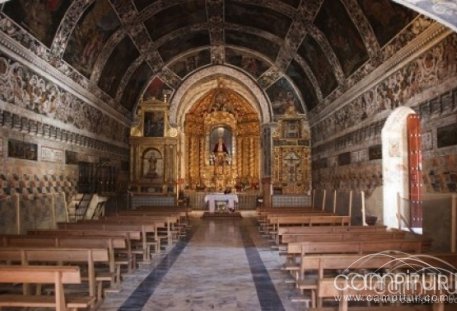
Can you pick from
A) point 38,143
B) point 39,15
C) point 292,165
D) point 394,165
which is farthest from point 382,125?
point 292,165

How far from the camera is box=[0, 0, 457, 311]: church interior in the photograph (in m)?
7.16

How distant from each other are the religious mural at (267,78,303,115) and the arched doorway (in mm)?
11078

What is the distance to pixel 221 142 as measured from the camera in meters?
30.6

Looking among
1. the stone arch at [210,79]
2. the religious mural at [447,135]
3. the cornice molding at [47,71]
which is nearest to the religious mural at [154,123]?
the stone arch at [210,79]

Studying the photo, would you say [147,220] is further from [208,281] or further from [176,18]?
[176,18]

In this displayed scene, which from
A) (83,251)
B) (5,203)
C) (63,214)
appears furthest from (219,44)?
(83,251)

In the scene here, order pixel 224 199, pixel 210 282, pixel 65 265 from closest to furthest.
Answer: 1. pixel 65 265
2. pixel 210 282
3. pixel 224 199

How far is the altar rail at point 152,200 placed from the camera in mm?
22812

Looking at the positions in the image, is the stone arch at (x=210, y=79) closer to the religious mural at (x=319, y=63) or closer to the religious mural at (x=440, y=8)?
the religious mural at (x=319, y=63)

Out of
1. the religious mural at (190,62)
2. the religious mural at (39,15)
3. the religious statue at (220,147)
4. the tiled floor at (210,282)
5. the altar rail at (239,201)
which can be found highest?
the religious mural at (190,62)

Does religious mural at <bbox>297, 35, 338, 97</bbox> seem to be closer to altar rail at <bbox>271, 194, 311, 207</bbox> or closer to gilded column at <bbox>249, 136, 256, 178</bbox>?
altar rail at <bbox>271, 194, 311, 207</bbox>

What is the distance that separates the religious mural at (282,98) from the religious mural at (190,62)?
12.6ft

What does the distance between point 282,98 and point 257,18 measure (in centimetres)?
664

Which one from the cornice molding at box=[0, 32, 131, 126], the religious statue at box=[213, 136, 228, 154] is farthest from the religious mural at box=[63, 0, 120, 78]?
the religious statue at box=[213, 136, 228, 154]
